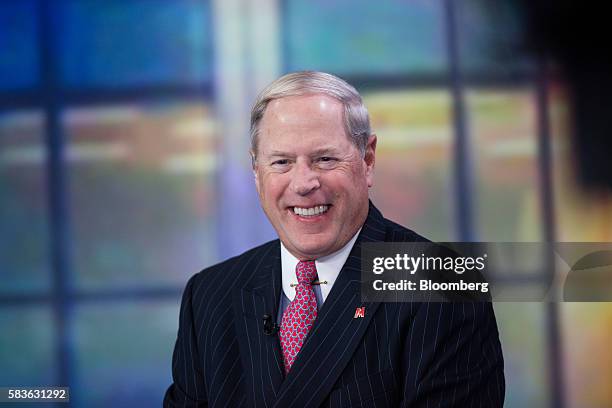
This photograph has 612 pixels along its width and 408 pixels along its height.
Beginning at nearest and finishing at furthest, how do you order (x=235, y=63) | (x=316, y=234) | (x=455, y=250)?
(x=316, y=234)
(x=455, y=250)
(x=235, y=63)

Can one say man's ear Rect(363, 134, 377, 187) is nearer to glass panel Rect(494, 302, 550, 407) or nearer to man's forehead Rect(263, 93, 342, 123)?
man's forehead Rect(263, 93, 342, 123)

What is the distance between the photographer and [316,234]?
6.62 ft

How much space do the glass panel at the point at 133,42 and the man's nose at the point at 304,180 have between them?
3.02 ft

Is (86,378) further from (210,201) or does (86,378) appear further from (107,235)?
(210,201)

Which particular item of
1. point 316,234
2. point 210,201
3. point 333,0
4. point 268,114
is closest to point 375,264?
point 316,234

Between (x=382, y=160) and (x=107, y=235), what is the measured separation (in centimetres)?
97

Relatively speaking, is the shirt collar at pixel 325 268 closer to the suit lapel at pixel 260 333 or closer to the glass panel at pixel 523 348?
the suit lapel at pixel 260 333

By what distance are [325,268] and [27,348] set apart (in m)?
1.34

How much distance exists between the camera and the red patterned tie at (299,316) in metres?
2.00

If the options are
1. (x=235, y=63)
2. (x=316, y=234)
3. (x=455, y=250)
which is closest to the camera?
(x=316, y=234)

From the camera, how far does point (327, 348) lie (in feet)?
6.42

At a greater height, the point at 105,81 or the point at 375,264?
the point at 105,81

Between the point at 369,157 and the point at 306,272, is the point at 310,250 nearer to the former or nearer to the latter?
the point at 306,272

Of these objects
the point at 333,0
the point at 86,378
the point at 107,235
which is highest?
the point at 333,0
